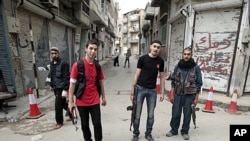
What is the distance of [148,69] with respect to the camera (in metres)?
3.48

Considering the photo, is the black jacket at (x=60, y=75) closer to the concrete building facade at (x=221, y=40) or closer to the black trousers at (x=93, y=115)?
the black trousers at (x=93, y=115)

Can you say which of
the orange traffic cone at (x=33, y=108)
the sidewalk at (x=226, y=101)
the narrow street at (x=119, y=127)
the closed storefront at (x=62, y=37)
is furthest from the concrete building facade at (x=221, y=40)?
the closed storefront at (x=62, y=37)

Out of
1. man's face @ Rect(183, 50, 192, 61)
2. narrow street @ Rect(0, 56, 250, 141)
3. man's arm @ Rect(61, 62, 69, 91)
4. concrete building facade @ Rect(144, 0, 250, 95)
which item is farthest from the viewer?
concrete building facade @ Rect(144, 0, 250, 95)

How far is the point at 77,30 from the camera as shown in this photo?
14492 millimetres

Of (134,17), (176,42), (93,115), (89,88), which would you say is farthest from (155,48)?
(134,17)

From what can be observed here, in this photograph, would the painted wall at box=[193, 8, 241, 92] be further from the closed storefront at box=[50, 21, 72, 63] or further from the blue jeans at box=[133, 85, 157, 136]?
the closed storefront at box=[50, 21, 72, 63]

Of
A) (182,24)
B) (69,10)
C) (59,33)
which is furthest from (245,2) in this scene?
(69,10)

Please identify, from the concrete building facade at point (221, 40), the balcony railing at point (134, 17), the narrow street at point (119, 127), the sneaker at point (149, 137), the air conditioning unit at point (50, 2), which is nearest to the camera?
the sneaker at point (149, 137)

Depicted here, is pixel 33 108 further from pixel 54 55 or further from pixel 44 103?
pixel 54 55

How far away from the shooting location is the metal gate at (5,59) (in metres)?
5.80

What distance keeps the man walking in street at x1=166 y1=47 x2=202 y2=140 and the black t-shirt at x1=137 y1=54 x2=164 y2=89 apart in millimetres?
549

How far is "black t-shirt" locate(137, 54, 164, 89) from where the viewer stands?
3479 millimetres

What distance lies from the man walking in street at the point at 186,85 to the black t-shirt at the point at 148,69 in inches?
21.6

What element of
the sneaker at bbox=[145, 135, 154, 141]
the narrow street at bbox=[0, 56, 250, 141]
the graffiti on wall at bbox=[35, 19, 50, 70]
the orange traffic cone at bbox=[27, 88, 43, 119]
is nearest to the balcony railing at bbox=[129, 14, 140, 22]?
the graffiti on wall at bbox=[35, 19, 50, 70]
